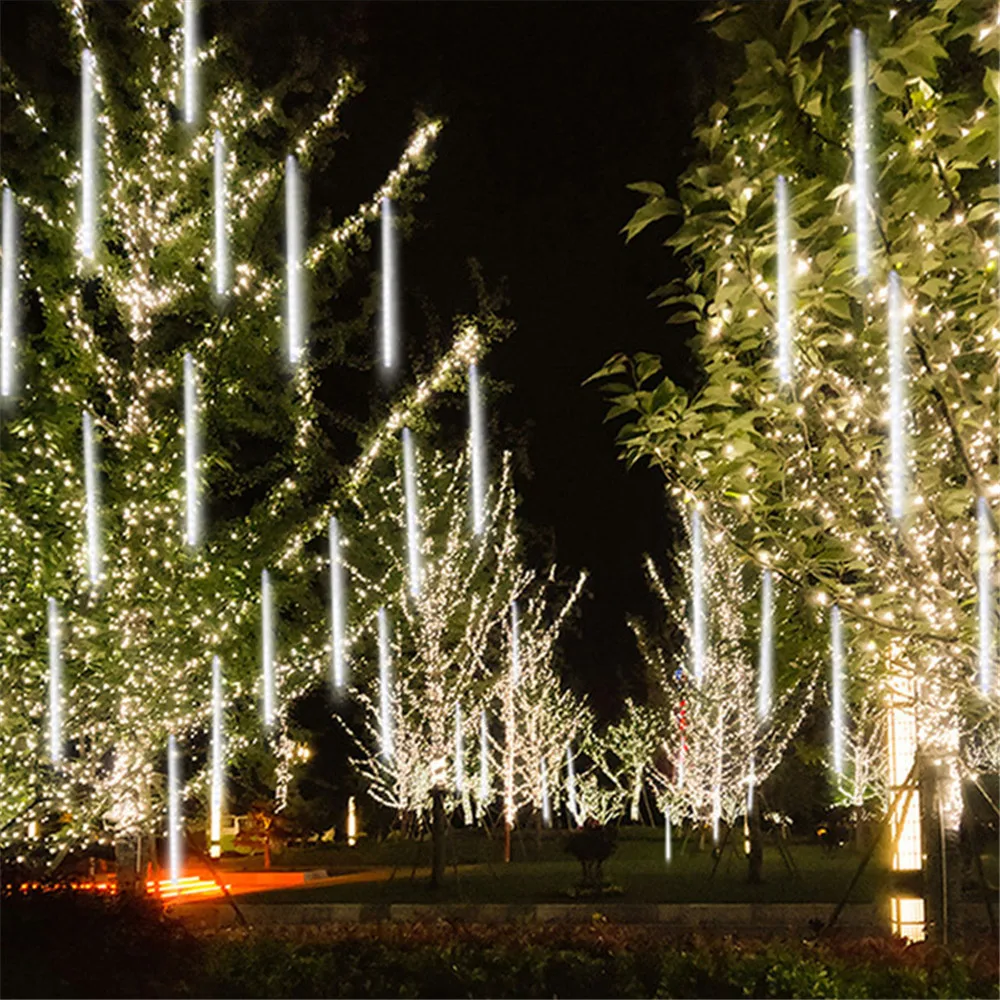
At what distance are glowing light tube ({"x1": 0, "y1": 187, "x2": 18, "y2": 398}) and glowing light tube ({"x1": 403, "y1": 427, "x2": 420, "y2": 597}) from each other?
13.1 metres

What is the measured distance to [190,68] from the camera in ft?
38.1

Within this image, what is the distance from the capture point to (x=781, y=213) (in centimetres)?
469

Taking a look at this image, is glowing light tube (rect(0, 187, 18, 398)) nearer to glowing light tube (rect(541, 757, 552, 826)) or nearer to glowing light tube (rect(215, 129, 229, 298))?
glowing light tube (rect(215, 129, 229, 298))

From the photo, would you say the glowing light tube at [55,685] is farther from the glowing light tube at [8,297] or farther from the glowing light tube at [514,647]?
the glowing light tube at [514,647]

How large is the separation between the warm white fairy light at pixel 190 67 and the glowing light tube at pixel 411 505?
40.8 feet

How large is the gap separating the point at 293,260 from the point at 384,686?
15.4 metres

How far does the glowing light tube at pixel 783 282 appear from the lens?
471 cm

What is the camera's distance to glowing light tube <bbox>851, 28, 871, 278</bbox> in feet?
15.1

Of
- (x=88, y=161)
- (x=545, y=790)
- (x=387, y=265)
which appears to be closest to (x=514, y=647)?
(x=545, y=790)

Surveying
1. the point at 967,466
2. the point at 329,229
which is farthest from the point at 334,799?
the point at 967,466

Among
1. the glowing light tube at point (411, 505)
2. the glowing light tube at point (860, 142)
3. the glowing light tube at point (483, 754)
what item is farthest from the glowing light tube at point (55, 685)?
the glowing light tube at point (483, 754)

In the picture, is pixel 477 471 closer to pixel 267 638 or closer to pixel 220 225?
pixel 267 638

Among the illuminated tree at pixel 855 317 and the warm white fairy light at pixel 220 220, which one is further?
the warm white fairy light at pixel 220 220

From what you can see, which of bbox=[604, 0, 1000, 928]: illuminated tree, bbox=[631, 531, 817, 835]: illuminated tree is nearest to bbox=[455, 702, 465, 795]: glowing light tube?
bbox=[631, 531, 817, 835]: illuminated tree
